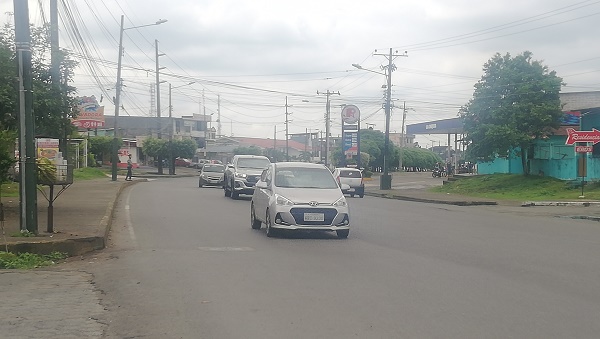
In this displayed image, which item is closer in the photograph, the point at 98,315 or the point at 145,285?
the point at 98,315

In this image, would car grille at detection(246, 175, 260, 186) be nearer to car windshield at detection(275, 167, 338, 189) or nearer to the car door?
the car door

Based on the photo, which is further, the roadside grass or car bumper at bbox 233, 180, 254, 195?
Answer: the roadside grass

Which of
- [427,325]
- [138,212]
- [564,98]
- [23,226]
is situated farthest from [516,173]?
[427,325]

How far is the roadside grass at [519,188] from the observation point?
3659 cm

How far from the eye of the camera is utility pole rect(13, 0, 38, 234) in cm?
1306

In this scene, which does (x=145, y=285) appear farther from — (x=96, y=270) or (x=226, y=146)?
(x=226, y=146)

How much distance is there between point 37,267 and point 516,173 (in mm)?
42000

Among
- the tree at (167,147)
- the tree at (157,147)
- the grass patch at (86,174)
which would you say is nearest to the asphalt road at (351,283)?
the grass patch at (86,174)

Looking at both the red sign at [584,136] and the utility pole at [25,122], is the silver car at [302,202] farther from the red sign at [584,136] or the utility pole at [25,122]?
the red sign at [584,136]

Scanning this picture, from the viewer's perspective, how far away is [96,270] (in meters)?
11.2

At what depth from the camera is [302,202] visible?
1520 centimetres

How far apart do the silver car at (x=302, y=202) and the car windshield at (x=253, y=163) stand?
13.9 metres

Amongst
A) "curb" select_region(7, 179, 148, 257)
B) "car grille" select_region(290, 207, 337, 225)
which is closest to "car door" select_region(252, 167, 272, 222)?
"car grille" select_region(290, 207, 337, 225)

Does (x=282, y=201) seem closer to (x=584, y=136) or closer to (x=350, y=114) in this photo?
(x=584, y=136)
